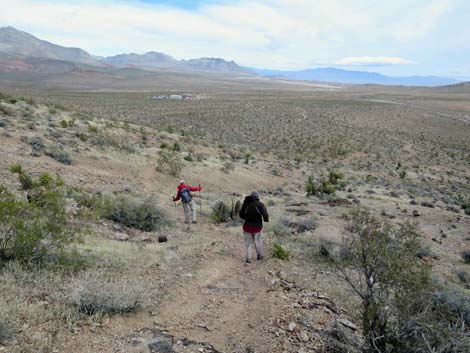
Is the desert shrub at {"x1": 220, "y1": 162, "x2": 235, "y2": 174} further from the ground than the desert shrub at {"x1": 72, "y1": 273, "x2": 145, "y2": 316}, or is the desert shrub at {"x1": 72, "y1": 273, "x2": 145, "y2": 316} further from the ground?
the desert shrub at {"x1": 72, "y1": 273, "x2": 145, "y2": 316}

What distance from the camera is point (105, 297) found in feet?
16.9

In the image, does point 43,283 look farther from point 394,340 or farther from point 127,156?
point 127,156

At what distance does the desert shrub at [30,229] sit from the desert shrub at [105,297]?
3.40 feet

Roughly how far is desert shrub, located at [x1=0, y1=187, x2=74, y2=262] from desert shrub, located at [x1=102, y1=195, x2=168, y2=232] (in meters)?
3.00

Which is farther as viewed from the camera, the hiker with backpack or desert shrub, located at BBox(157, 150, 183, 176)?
desert shrub, located at BBox(157, 150, 183, 176)

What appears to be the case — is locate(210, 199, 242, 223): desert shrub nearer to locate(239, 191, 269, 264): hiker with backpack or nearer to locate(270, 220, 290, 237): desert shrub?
locate(270, 220, 290, 237): desert shrub

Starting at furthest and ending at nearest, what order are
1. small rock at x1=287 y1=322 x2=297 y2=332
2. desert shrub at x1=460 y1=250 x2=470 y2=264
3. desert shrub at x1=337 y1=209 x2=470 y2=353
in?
desert shrub at x1=460 y1=250 x2=470 y2=264
small rock at x1=287 y1=322 x2=297 y2=332
desert shrub at x1=337 y1=209 x2=470 y2=353

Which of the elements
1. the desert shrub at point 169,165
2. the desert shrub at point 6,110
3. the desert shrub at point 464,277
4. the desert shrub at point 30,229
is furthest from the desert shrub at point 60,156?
the desert shrub at point 464,277

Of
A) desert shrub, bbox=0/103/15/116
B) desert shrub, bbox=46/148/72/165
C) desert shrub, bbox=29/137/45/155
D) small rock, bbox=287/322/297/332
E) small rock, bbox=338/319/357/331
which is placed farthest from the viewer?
desert shrub, bbox=0/103/15/116

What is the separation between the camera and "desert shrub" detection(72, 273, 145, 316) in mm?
5039

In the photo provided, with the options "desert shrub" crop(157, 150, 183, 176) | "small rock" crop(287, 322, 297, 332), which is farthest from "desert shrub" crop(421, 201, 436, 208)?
"small rock" crop(287, 322, 297, 332)

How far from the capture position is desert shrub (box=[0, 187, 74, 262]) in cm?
591

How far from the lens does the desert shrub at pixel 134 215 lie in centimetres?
976

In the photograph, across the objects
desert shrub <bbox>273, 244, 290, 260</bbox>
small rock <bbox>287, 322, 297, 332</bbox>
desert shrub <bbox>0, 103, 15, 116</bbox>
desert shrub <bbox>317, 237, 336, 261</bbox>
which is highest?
desert shrub <bbox>0, 103, 15, 116</bbox>
